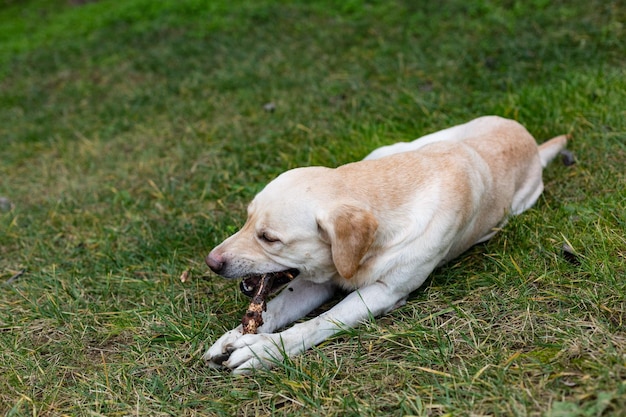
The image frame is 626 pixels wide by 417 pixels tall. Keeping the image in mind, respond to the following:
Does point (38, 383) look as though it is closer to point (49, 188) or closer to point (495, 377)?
point (495, 377)

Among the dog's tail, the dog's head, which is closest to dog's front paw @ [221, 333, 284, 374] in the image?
the dog's head

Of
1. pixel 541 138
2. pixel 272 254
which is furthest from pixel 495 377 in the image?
pixel 541 138

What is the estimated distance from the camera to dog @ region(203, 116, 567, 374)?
3.50 m

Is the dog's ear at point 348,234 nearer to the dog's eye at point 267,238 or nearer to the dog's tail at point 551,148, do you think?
the dog's eye at point 267,238

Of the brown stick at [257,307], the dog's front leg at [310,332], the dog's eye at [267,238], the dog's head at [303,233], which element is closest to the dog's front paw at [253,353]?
the dog's front leg at [310,332]

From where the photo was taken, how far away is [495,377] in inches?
119

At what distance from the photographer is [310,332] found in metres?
3.52

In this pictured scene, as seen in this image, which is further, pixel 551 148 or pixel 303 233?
pixel 551 148

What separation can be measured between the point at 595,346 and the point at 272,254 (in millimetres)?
1719

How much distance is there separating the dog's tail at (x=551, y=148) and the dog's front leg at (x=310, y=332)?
7.00ft

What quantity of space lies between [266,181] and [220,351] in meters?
2.42

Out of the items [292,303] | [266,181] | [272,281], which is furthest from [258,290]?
[266,181]

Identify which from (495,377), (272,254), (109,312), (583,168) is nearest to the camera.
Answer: (495,377)

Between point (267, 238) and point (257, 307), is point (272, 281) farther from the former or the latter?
point (267, 238)
